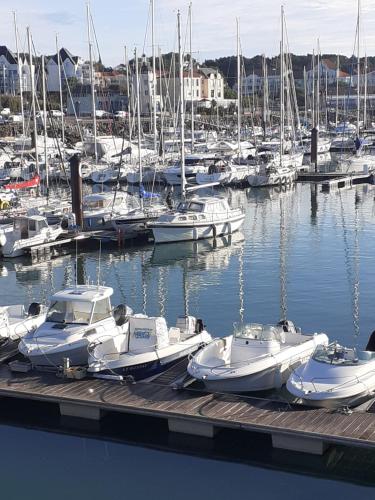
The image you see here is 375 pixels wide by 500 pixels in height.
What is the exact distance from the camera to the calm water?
16.9 metres

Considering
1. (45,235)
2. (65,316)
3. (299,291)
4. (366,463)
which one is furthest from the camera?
(45,235)

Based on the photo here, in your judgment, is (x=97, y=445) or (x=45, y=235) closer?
(x=97, y=445)

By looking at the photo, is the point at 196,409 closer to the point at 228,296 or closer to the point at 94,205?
the point at 228,296

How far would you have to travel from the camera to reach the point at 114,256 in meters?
40.7

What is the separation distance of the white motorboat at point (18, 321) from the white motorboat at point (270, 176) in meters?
44.1

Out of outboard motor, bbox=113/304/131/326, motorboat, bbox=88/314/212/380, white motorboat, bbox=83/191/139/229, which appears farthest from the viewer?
white motorboat, bbox=83/191/139/229

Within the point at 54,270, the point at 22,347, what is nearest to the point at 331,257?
the point at 54,270

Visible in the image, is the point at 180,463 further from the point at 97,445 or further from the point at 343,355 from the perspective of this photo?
the point at 343,355

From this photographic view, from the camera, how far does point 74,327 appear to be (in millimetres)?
21656

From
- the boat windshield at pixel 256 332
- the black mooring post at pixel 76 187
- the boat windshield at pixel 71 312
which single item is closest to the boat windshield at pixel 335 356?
the boat windshield at pixel 256 332

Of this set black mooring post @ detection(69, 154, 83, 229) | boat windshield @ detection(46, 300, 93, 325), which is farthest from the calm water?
boat windshield @ detection(46, 300, 93, 325)

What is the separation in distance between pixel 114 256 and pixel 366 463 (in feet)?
82.0

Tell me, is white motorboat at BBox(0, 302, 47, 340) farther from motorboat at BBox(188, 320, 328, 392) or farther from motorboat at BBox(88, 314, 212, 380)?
motorboat at BBox(188, 320, 328, 392)

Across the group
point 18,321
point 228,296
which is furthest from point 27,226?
point 18,321
